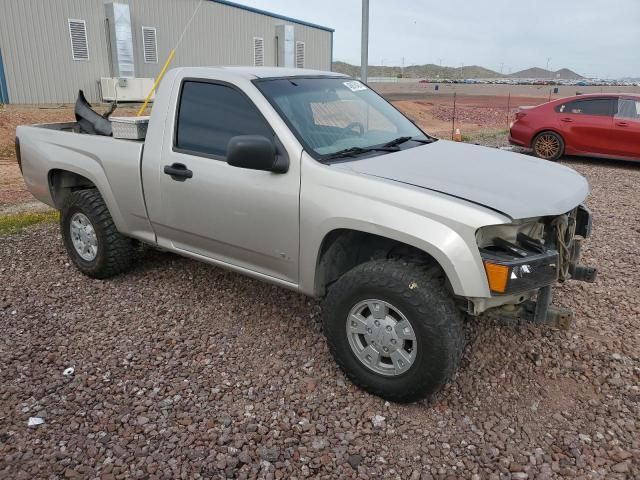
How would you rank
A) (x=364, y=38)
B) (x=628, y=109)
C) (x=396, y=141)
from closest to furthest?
1. (x=396, y=141)
2. (x=364, y=38)
3. (x=628, y=109)

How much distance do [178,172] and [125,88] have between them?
818 inches

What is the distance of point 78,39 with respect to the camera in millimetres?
21422

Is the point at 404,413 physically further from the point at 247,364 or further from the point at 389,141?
the point at 389,141

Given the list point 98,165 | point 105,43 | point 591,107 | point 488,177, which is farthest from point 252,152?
point 105,43

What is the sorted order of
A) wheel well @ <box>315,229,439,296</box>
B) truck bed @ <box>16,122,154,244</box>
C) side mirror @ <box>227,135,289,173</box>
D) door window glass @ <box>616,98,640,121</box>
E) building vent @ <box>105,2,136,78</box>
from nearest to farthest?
side mirror @ <box>227,135,289,173</box> → wheel well @ <box>315,229,439,296</box> → truck bed @ <box>16,122,154,244</box> → door window glass @ <box>616,98,640,121</box> → building vent @ <box>105,2,136,78</box>

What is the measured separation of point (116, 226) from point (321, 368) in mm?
2174

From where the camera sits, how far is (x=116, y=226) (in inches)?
182

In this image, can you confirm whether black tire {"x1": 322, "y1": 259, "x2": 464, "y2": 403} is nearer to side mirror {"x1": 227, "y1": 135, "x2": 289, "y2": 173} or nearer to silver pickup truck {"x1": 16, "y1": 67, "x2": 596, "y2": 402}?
silver pickup truck {"x1": 16, "y1": 67, "x2": 596, "y2": 402}

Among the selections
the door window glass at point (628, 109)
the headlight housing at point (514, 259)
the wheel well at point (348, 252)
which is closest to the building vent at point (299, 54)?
the door window glass at point (628, 109)

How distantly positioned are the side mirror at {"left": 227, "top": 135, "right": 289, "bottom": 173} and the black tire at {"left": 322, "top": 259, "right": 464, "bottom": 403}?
817 millimetres

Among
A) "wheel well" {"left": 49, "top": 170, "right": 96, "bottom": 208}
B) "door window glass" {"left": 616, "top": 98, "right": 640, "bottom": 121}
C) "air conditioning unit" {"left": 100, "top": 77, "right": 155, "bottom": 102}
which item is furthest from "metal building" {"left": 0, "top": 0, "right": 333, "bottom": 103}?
"door window glass" {"left": 616, "top": 98, "right": 640, "bottom": 121}

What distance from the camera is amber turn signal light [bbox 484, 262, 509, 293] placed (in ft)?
8.97

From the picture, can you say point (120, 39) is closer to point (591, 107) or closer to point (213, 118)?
point (591, 107)

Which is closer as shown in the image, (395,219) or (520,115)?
(395,219)
